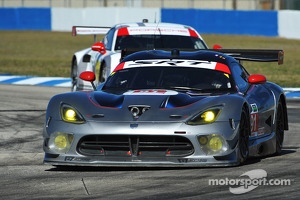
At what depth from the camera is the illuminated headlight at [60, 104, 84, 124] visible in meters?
9.55

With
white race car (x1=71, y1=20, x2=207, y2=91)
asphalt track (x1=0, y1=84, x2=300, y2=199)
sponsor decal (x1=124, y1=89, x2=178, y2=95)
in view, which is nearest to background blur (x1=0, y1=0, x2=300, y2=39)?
white race car (x1=71, y1=20, x2=207, y2=91)

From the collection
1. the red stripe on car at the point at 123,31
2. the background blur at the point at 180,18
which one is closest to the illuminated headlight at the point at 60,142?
the red stripe on car at the point at 123,31

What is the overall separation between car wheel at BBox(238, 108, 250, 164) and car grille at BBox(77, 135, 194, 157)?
568 mm

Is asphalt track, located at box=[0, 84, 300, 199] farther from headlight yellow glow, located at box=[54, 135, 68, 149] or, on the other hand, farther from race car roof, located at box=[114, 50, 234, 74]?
race car roof, located at box=[114, 50, 234, 74]

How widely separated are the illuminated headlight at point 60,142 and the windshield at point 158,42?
816 cm

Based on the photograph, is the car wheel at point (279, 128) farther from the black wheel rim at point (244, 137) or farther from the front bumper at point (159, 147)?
the front bumper at point (159, 147)

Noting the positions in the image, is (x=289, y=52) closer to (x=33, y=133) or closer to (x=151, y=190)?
(x=33, y=133)

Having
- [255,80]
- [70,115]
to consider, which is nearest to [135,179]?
[70,115]

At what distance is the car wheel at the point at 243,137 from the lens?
9656 millimetres

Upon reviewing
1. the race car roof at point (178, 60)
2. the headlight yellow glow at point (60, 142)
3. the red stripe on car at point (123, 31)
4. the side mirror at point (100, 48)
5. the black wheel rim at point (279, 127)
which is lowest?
the black wheel rim at point (279, 127)

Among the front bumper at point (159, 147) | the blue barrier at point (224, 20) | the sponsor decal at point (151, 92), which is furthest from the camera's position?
the blue barrier at point (224, 20)

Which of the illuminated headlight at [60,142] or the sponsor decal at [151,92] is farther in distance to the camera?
the sponsor decal at [151,92]

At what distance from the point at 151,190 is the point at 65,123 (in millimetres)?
1677

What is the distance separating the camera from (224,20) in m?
49.0
